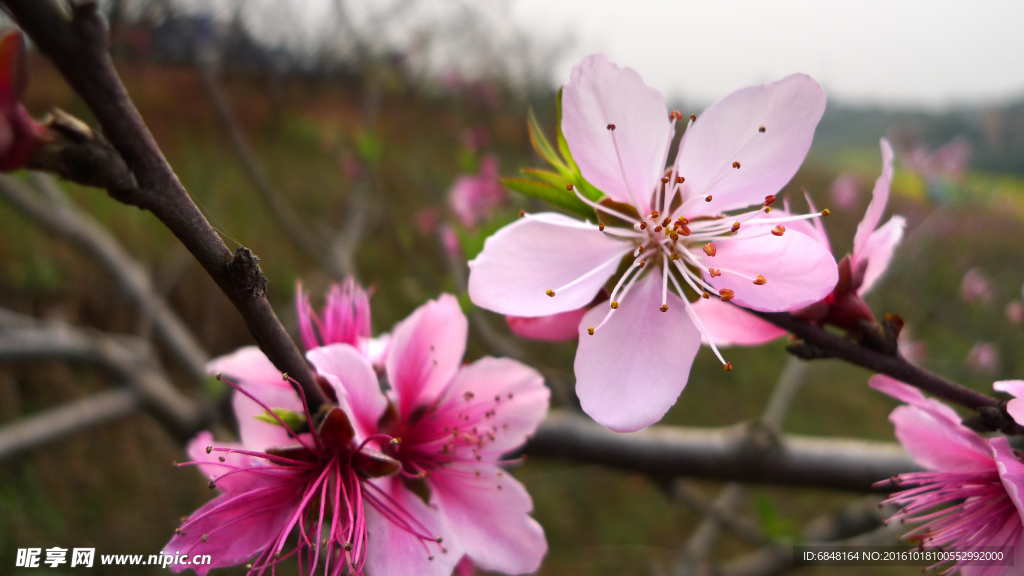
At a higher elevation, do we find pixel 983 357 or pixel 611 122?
pixel 611 122

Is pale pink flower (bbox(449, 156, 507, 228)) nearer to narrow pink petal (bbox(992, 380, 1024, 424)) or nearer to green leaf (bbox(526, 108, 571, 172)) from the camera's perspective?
green leaf (bbox(526, 108, 571, 172))

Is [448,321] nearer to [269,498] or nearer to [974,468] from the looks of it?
[269,498]

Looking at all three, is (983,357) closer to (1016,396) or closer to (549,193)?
(1016,396)

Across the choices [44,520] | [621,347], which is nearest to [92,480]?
[44,520]

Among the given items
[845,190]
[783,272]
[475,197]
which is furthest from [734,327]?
[845,190]

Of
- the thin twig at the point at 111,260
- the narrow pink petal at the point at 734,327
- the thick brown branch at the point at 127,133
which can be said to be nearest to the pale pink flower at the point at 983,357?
the narrow pink petal at the point at 734,327

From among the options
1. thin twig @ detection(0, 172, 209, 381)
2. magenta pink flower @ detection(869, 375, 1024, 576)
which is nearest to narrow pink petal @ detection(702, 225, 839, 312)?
magenta pink flower @ detection(869, 375, 1024, 576)
